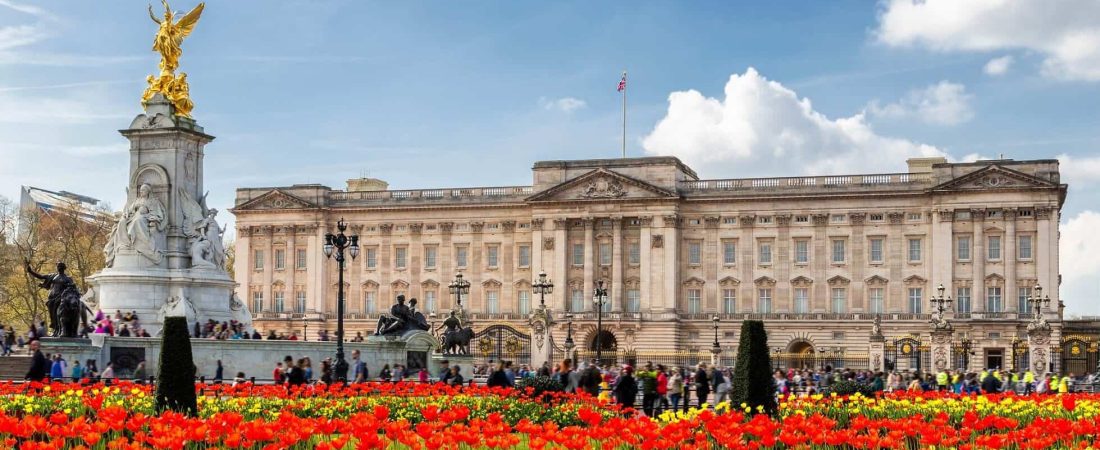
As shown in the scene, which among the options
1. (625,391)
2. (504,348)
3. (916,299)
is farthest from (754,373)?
(916,299)

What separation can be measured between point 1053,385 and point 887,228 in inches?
1820

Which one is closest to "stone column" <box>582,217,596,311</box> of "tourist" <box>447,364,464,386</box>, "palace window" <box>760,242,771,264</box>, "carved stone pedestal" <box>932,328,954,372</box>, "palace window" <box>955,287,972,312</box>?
"palace window" <box>760,242,771,264</box>

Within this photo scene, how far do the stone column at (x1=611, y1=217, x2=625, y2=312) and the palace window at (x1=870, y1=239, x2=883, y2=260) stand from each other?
1514 cm

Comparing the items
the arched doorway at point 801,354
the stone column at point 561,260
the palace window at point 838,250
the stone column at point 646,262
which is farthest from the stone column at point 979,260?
the stone column at point 561,260

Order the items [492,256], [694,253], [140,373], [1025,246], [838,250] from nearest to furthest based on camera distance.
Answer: [140,373] < [1025,246] < [838,250] < [694,253] < [492,256]

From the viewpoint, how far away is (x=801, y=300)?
276ft

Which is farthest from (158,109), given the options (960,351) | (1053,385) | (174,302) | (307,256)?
(307,256)

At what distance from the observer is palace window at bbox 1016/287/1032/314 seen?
259 feet

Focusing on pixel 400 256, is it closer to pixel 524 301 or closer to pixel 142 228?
pixel 524 301

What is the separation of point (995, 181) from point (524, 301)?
29.3m

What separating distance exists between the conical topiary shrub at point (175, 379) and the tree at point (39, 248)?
56.6 m

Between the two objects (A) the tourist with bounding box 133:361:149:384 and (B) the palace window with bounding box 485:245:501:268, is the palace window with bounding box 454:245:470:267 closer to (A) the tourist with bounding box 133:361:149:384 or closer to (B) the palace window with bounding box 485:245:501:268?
(B) the palace window with bounding box 485:245:501:268

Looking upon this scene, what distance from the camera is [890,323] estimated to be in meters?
81.5

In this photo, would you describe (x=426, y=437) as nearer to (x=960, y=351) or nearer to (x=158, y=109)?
(x=158, y=109)
